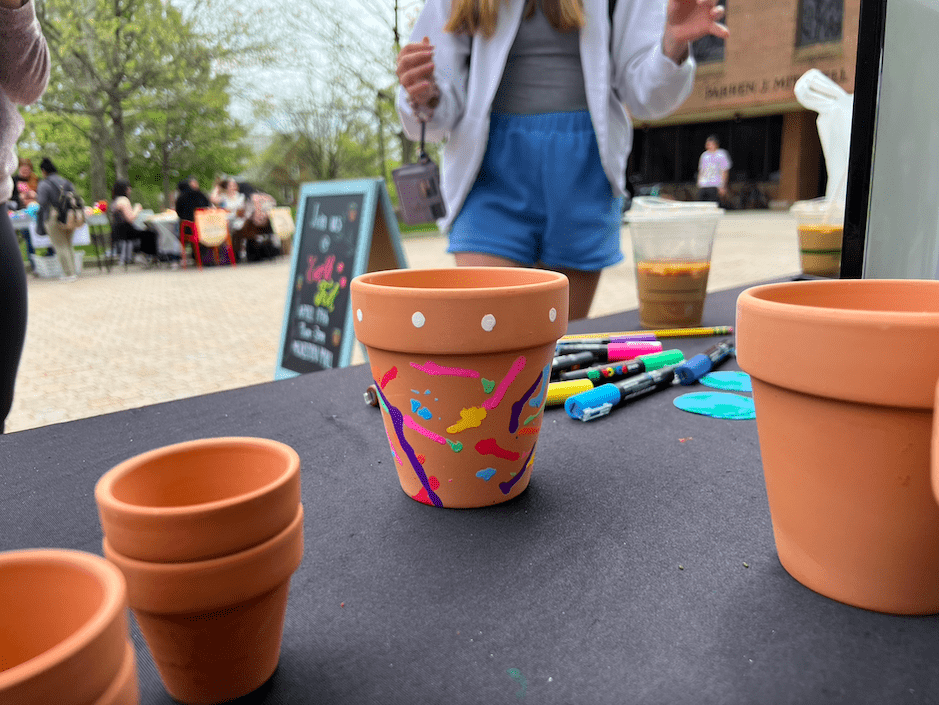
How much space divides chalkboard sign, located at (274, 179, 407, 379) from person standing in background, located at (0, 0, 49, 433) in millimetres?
621

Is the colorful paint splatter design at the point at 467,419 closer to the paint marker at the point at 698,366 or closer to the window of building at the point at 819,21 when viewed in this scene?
the paint marker at the point at 698,366

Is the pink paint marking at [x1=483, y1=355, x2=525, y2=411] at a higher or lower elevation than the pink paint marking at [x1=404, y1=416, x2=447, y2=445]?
higher

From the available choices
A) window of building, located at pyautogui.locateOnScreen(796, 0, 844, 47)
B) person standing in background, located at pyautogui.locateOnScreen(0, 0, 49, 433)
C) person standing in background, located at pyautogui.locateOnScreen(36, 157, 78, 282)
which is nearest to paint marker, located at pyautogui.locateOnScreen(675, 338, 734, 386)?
person standing in background, located at pyautogui.locateOnScreen(0, 0, 49, 433)

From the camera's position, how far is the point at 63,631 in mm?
232

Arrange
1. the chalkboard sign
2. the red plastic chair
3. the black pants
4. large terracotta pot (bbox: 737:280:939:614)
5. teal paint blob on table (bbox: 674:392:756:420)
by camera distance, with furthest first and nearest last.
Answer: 1. the red plastic chair
2. the chalkboard sign
3. the black pants
4. teal paint blob on table (bbox: 674:392:756:420)
5. large terracotta pot (bbox: 737:280:939:614)

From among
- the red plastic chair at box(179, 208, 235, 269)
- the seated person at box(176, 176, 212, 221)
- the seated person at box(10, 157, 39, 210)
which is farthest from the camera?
the seated person at box(176, 176, 212, 221)

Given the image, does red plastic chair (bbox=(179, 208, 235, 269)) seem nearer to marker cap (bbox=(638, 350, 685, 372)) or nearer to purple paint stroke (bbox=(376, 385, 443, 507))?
marker cap (bbox=(638, 350, 685, 372))

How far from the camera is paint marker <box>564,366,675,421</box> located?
2.23 ft

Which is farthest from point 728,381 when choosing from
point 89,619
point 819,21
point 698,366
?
point 819,21

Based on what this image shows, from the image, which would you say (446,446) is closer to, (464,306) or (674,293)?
(464,306)

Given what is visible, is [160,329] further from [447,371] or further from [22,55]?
[447,371]

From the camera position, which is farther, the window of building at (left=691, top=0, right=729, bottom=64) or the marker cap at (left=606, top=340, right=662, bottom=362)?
the window of building at (left=691, top=0, right=729, bottom=64)

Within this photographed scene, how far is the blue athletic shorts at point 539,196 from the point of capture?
48.3 inches

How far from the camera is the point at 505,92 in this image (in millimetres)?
1229
